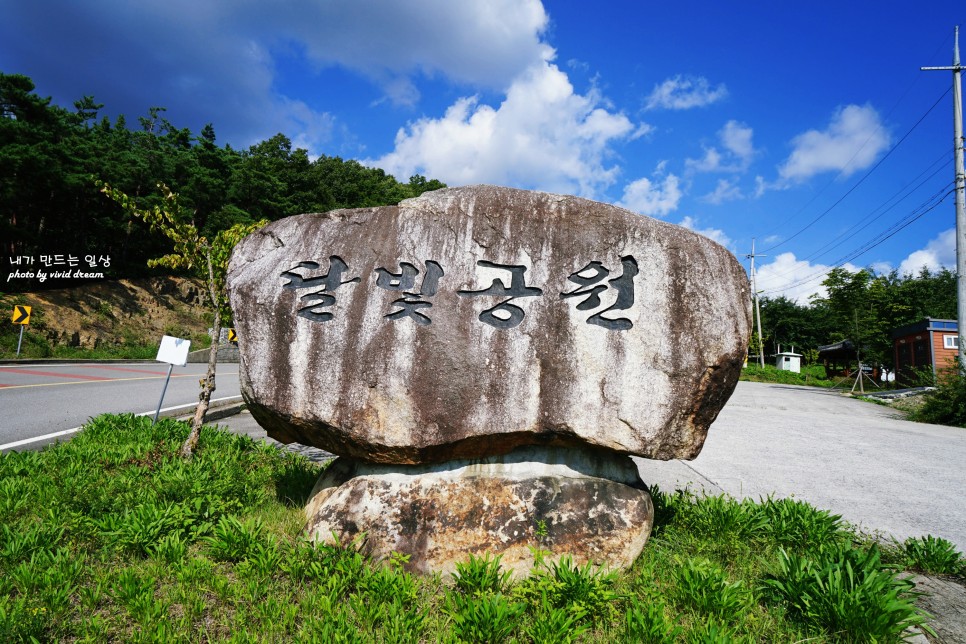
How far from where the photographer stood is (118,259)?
2400 centimetres

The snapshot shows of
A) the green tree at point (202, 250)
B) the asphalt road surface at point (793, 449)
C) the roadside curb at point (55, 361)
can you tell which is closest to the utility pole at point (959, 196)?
the asphalt road surface at point (793, 449)

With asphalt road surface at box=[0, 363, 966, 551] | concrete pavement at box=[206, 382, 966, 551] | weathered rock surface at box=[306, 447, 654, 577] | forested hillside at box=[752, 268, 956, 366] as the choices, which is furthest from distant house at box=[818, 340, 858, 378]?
weathered rock surface at box=[306, 447, 654, 577]

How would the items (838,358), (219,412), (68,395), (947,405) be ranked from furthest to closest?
1. (838,358)
2. (947,405)
3. (68,395)
4. (219,412)

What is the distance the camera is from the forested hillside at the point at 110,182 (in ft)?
58.2

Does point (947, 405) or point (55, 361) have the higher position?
point (947, 405)

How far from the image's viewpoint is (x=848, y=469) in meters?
7.14

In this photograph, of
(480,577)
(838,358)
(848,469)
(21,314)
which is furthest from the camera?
(838,358)

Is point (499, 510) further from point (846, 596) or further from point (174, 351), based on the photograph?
point (174, 351)

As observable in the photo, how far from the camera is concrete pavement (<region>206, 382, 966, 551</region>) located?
5.38 m

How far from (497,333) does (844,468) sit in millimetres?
6385

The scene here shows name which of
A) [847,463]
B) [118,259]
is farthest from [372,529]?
[118,259]

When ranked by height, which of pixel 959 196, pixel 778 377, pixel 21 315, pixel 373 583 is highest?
pixel 959 196

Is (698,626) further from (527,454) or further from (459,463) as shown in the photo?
(459,463)

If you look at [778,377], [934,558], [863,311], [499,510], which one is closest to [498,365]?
[499,510]
